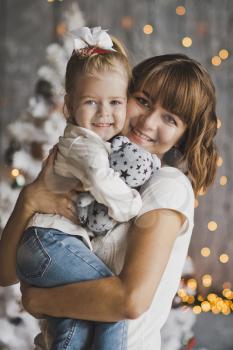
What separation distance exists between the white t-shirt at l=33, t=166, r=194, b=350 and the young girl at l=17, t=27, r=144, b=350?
0.03 metres

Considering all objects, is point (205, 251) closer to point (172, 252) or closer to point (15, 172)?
point (15, 172)

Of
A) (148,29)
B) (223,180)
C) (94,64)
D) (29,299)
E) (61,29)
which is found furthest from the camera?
(223,180)

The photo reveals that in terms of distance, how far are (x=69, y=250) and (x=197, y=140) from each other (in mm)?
426

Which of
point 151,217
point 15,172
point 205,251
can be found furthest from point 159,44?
point 151,217

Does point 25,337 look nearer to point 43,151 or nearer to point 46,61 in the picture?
point 43,151

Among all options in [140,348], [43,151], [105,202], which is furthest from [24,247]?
[43,151]

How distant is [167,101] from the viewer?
1336 millimetres

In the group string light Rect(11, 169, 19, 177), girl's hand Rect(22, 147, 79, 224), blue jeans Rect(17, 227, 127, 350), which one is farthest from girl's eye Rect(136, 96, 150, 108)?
string light Rect(11, 169, 19, 177)

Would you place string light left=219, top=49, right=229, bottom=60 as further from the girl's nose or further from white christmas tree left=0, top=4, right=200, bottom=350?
the girl's nose

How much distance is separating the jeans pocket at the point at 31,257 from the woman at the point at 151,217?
0.04 metres

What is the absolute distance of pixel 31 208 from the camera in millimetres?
1307

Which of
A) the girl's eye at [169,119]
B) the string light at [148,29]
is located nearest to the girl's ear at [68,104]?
the girl's eye at [169,119]

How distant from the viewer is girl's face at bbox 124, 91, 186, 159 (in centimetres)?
135

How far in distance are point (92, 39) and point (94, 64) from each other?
7cm
